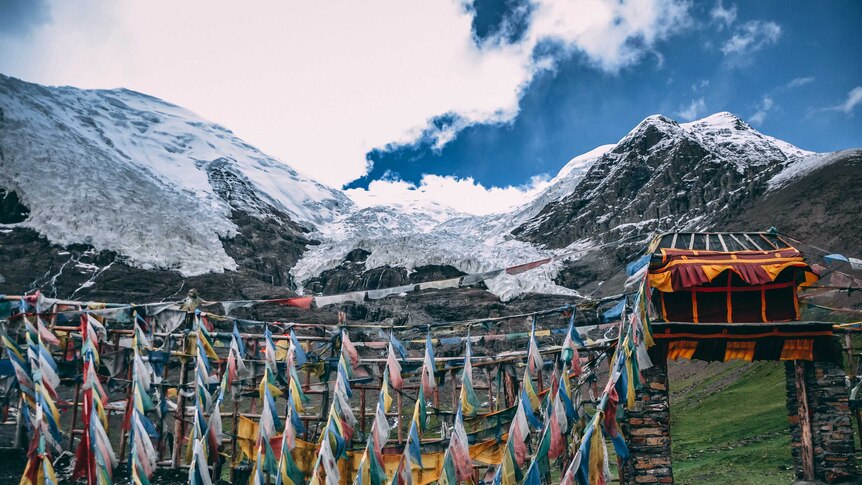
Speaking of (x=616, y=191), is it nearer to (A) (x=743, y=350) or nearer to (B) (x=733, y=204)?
(B) (x=733, y=204)

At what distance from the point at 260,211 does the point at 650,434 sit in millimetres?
106755

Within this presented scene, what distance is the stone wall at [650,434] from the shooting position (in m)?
12.8

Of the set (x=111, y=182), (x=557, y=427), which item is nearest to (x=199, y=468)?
(x=557, y=427)

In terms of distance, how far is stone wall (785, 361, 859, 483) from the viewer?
45.9ft

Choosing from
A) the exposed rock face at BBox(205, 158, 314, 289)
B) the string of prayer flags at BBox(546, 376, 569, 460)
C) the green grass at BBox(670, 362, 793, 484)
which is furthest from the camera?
the exposed rock face at BBox(205, 158, 314, 289)

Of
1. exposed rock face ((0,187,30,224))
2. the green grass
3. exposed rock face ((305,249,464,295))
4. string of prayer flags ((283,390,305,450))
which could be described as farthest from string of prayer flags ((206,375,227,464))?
exposed rock face ((0,187,30,224))

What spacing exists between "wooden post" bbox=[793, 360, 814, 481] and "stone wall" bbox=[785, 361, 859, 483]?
3.6 inches

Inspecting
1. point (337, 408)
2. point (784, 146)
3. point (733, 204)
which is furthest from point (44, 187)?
point (784, 146)

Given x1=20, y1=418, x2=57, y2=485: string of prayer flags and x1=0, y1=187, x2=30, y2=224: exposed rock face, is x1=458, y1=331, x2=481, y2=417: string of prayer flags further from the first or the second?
x1=0, y1=187, x2=30, y2=224: exposed rock face

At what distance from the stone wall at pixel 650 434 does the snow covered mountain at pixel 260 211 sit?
117ft

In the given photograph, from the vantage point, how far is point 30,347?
48.0 ft

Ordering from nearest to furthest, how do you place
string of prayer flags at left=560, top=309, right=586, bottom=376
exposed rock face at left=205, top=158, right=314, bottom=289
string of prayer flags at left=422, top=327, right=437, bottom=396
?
string of prayer flags at left=560, top=309, right=586, bottom=376, string of prayer flags at left=422, top=327, right=437, bottom=396, exposed rock face at left=205, top=158, right=314, bottom=289

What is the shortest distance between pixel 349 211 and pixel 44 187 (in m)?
78.5

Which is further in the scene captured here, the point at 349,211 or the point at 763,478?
the point at 349,211
